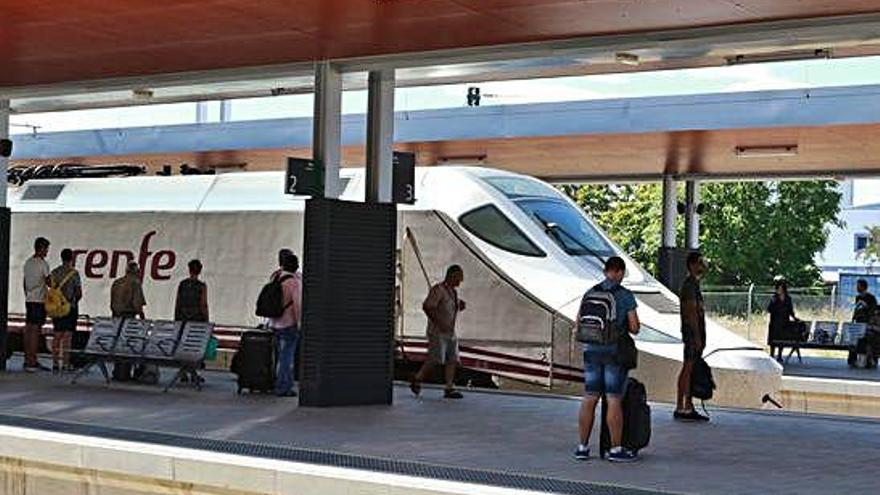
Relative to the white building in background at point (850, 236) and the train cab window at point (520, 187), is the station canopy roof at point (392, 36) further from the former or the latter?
the white building in background at point (850, 236)

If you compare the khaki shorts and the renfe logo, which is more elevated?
the renfe logo

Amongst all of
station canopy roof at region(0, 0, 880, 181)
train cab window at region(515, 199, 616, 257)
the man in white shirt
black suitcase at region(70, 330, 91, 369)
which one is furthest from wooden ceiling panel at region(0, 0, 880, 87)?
train cab window at region(515, 199, 616, 257)

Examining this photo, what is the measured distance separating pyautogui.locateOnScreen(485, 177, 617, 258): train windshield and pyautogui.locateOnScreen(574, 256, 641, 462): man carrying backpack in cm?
701

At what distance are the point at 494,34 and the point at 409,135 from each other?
9526 mm

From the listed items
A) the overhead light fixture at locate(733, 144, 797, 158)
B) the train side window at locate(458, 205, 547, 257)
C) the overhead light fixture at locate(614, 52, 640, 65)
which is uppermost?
the overhead light fixture at locate(614, 52, 640, 65)

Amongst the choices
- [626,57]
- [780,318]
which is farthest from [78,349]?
[780,318]

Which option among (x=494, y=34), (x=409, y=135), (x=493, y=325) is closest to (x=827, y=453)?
(x=494, y=34)

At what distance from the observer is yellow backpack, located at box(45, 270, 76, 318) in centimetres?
1831

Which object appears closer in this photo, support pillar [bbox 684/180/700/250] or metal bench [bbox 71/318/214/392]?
metal bench [bbox 71/318/214/392]

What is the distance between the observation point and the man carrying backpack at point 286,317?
15.6 meters

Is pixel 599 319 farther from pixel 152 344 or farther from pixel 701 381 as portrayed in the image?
pixel 152 344

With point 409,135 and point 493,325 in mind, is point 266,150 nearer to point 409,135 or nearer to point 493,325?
point 409,135

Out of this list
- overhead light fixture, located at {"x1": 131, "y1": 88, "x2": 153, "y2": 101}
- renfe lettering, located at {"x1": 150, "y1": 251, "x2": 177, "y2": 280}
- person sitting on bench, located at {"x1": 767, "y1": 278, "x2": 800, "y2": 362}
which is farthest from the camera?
person sitting on bench, located at {"x1": 767, "y1": 278, "x2": 800, "y2": 362}

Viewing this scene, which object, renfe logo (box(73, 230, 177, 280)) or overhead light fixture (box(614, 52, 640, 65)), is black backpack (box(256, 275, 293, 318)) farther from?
renfe logo (box(73, 230, 177, 280))
